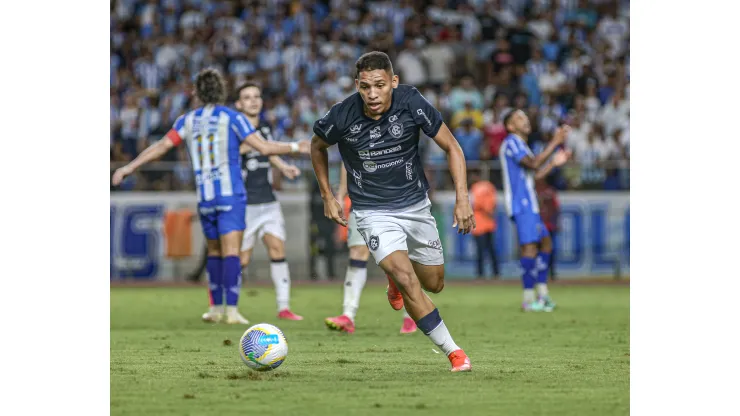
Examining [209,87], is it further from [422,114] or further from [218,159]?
[422,114]

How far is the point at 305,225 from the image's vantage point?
21.6m

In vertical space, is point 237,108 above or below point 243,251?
above

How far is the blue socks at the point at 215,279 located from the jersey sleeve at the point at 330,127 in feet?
14.7

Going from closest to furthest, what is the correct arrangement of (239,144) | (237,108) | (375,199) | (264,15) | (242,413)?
(242,413)
(375,199)
(239,144)
(237,108)
(264,15)

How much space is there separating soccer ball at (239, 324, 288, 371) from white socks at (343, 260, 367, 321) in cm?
344

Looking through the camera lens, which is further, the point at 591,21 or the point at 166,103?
the point at 591,21

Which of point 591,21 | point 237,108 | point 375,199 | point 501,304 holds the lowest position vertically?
point 501,304

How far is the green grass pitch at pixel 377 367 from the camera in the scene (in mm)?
6645

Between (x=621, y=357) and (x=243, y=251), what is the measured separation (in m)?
5.77

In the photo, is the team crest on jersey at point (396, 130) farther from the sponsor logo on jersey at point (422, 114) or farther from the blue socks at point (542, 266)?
the blue socks at point (542, 266)

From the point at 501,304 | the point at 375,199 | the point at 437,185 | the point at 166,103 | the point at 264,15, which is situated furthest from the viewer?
Result: the point at 264,15

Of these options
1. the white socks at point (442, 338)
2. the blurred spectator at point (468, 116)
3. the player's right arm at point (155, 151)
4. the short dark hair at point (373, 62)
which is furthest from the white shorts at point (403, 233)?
the blurred spectator at point (468, 116)
